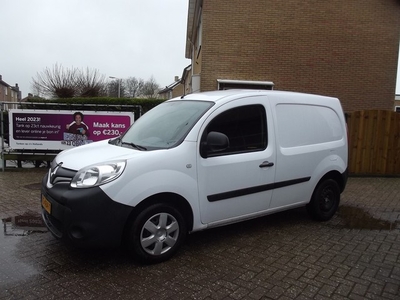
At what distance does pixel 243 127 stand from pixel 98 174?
1831mm

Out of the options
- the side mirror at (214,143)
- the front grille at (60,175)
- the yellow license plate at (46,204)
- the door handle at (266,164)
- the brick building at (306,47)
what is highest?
the brick building at (306,47)

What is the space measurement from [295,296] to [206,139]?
1787 mm

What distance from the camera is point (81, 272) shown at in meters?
3.49

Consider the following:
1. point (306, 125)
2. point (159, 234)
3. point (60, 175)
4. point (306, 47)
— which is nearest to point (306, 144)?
point (306, 125)

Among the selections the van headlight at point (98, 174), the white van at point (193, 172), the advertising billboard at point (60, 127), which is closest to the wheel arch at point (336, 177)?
the white van at point (193, 172)

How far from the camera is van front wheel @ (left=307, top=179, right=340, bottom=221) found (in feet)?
17.0

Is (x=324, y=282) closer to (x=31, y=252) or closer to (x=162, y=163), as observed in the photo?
(x=162, y=163)

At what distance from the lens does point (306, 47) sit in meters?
10.8

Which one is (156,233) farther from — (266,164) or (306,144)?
(306,144)

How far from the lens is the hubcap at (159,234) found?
358 cm

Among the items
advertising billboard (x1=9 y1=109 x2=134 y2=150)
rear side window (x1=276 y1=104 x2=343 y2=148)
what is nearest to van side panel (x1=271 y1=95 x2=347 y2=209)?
rear side window (x1=276 y1=104 x2=343 y2=148)

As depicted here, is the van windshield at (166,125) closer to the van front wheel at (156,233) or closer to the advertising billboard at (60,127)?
the van front wheel at (156,233)

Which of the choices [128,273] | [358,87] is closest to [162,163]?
[128,273]

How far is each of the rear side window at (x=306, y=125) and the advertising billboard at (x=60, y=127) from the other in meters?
5.03
